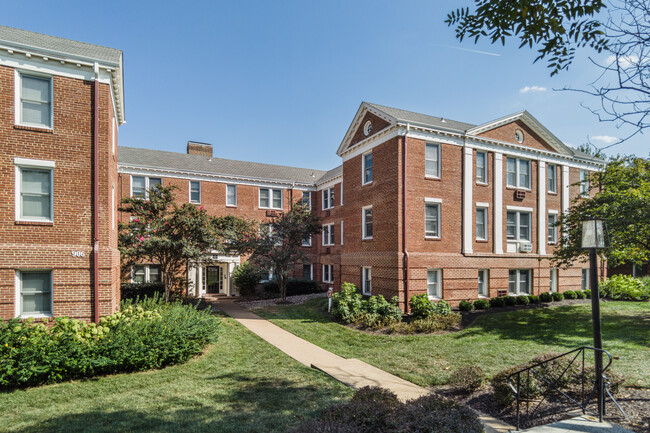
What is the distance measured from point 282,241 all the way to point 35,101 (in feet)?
45.5

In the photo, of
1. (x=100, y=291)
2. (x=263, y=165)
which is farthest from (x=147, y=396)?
(x=263, y=165)

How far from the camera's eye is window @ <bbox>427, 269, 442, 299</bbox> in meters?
17.3

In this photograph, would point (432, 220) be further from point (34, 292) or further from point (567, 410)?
point (34, 292)

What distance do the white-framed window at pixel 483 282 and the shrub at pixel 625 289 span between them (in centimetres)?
877

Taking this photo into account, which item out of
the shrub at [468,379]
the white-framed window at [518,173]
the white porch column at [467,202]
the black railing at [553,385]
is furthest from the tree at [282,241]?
the black railing at [553,385]

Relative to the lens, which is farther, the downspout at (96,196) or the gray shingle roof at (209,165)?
the gray shingle roof at (209,165)

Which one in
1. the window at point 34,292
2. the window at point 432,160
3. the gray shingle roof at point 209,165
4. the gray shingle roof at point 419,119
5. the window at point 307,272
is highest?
the gray shingle roof at point 419,119

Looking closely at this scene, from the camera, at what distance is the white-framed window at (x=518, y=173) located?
1977 cm

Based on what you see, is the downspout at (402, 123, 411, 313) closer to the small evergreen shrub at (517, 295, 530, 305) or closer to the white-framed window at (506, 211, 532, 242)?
the small evergreen shrub at (517, 295, 530, 305)

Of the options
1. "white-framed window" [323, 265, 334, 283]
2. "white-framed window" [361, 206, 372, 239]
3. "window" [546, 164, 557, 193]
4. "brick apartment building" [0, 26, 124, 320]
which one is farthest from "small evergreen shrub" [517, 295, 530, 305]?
"brick apartment building" [0, 26, 124, 320]

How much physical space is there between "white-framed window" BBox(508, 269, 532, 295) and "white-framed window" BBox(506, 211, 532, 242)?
179 centimetres

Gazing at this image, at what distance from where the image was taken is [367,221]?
19.2 metres

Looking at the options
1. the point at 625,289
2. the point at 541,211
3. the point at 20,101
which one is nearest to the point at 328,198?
the point at 541,211

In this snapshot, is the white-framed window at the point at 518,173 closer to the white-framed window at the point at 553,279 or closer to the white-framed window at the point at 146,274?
the white-framed window at the point at 553,279
